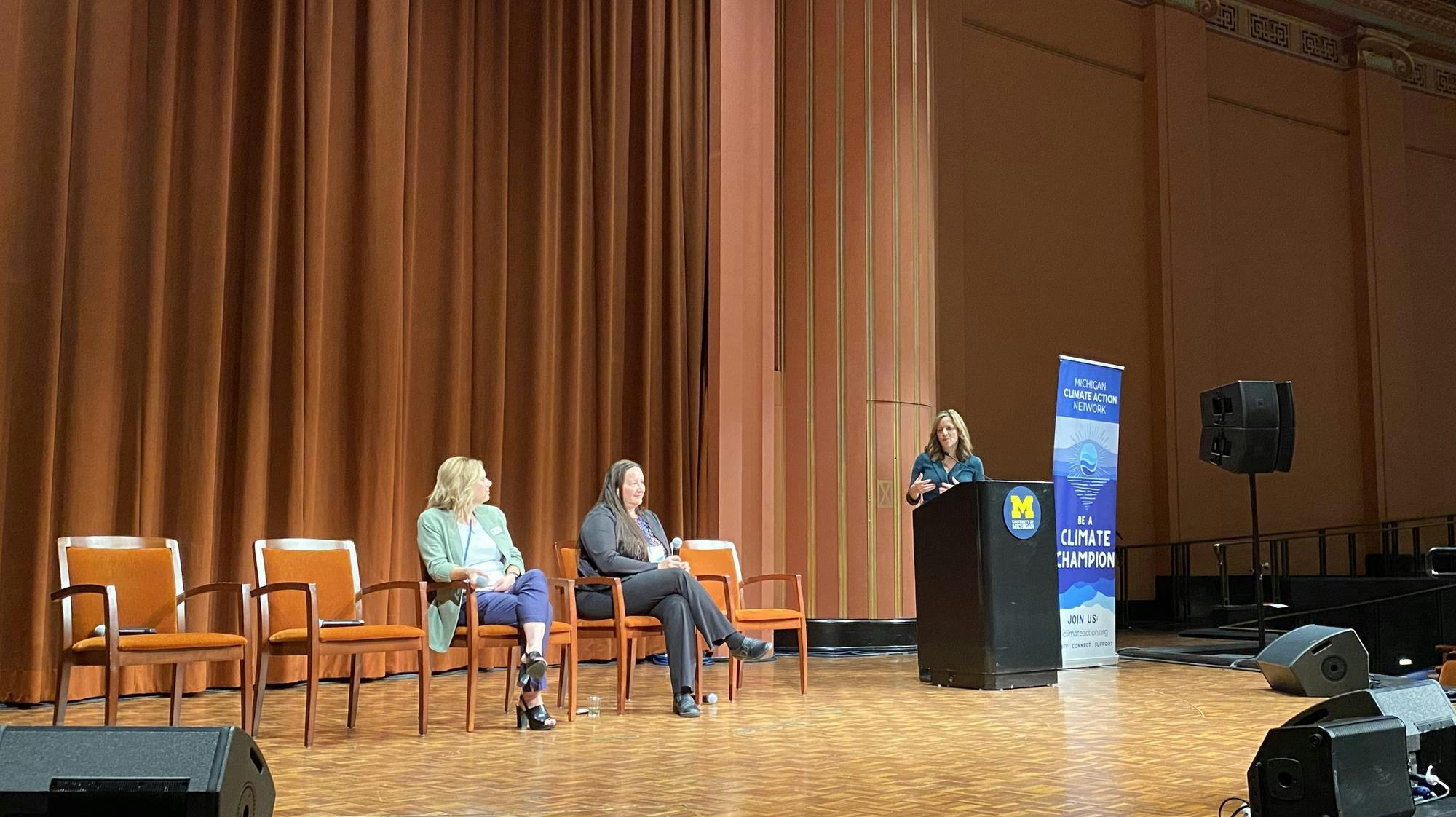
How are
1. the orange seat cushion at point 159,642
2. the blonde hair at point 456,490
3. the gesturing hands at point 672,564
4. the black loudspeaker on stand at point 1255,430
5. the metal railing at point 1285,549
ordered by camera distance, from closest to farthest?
1. the orange seat cushion at point 159,642
2. the blonde hair at point 456,490
3. the gesturing hands at point 672,564
4. the black loudspeaker on stand at point 1255,430
5. the metal railing at point 1285,549

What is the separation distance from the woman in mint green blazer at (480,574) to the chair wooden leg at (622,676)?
30 cm

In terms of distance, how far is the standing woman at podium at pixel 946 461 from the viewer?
5867 millimetres

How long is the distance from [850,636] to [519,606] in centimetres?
345

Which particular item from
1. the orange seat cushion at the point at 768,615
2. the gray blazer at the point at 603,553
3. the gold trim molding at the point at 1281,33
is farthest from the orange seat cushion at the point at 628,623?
the gold trim molding at the point at 1281,33

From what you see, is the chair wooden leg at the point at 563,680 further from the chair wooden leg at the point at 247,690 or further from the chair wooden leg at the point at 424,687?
the chair wooden leg at the point at 247,690

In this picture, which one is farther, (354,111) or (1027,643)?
(354,111)

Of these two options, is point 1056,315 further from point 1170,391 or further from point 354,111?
point 354,111

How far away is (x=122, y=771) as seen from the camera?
6.31 ft

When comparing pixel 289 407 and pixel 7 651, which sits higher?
pixel 289 407

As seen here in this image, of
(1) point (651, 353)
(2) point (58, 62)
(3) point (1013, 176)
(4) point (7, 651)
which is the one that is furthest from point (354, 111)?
(3) point (1013, 176)

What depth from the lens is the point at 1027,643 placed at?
5.41m

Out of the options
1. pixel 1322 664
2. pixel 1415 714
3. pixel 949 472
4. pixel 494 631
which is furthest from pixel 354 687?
pixel 1322 664

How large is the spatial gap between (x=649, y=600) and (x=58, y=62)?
10.1 ft

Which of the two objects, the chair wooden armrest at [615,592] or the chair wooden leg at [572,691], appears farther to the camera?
the chair wooden armrest at [615,592]
